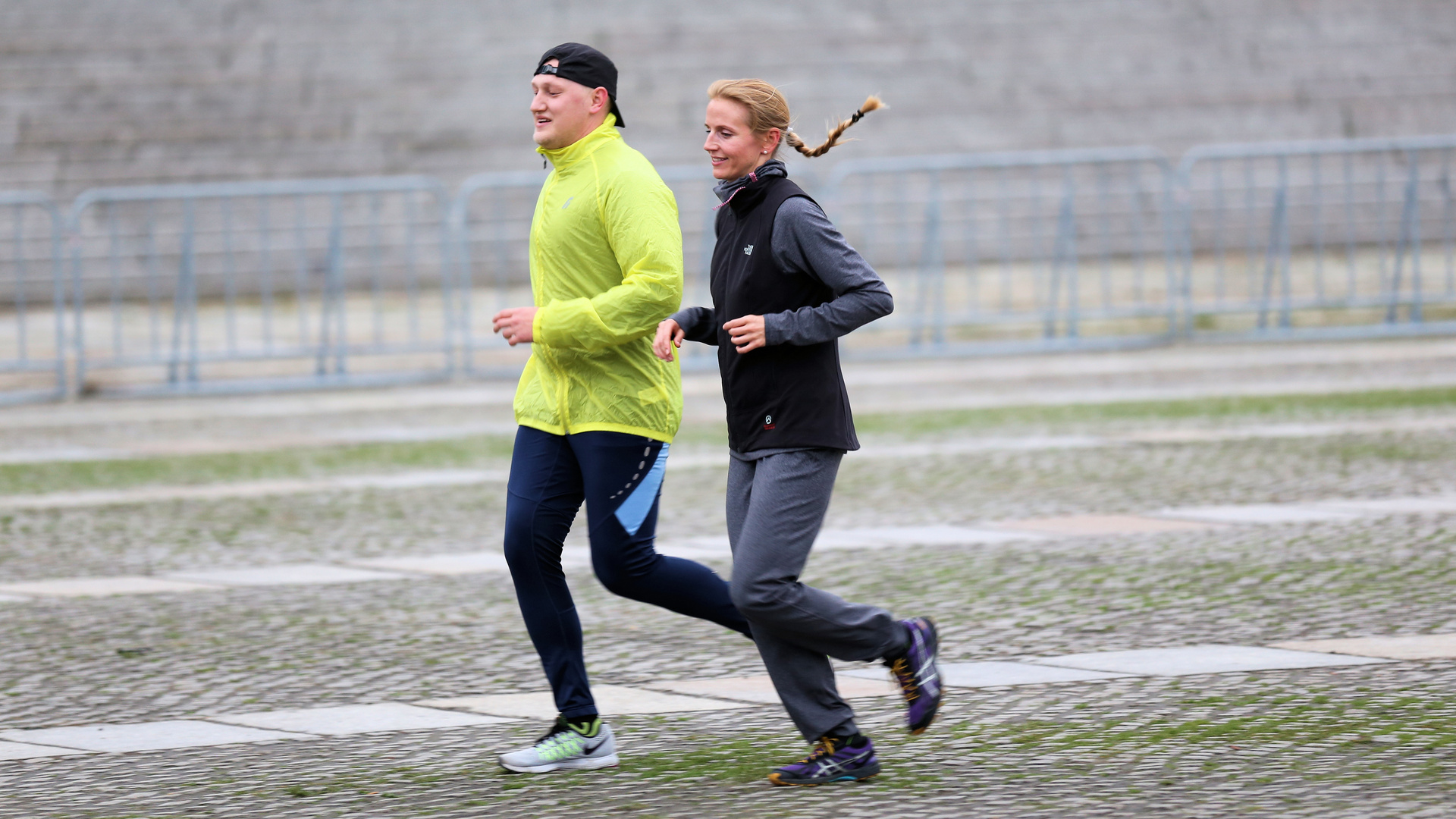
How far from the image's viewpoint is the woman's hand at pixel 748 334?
3441 millimetres

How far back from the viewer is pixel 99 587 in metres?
6.03

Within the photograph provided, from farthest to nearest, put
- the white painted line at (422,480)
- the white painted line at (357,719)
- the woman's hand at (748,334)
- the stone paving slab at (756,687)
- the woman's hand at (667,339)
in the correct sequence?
the white painted line at (422,480), the stone paving slab at (756,687), the white painted line at (357,719), the woman's hand at (667,339), the woman's hand at (748,334)

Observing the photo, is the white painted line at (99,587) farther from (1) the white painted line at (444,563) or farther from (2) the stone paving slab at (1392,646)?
(2) the stone paving slab at (1392,646)

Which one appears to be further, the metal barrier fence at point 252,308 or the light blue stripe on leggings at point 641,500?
the metal barrier fence at point 252,308

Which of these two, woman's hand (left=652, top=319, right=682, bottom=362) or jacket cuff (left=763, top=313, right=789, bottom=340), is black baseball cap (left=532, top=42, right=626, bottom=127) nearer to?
woman's hand (left=652, top=319, right=682, bottom=362)

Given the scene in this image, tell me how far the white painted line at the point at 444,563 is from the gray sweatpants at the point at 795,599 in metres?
2.71

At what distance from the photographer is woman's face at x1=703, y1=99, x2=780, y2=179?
11.7ft

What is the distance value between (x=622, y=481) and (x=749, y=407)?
0.37 meters

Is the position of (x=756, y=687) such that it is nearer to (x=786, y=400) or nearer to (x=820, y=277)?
(x=786, y=400)

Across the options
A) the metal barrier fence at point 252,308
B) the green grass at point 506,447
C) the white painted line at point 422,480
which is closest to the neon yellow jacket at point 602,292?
the white painted line at point 422,480

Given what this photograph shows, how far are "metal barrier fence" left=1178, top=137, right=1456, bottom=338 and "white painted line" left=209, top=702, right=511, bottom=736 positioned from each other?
927 centimetres

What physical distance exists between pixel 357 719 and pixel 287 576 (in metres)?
1.99

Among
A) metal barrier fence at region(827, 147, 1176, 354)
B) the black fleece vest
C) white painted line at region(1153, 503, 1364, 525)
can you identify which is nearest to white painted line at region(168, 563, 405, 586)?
the black fleece vest

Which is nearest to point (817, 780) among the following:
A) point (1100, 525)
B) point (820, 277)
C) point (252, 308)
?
point (820, 277)
